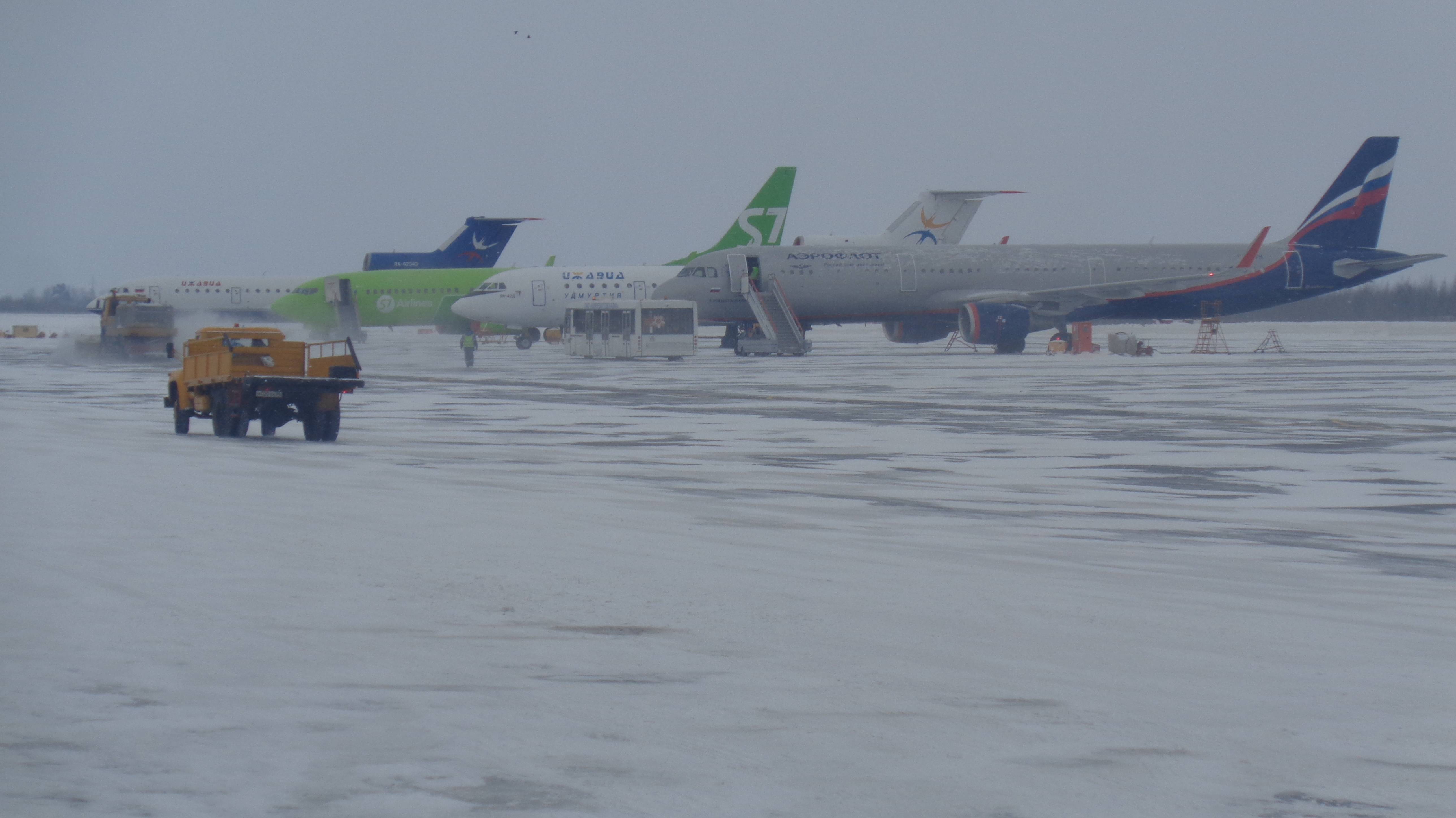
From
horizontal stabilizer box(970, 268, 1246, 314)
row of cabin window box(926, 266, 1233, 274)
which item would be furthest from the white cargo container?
row of cabin window box(926, 266, 1233, 274)

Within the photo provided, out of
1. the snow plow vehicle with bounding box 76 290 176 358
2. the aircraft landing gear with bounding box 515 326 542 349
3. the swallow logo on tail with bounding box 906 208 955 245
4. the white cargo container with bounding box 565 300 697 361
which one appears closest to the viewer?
the white cargo container with bounding box 565 300 697 361

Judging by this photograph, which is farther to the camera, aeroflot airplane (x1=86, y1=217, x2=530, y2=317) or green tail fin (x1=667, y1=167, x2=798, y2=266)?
aeroflot airplane (x1=86, y1=217, x2=530, y2=317)

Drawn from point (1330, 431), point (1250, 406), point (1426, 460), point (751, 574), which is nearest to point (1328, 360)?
point (1250, 406)

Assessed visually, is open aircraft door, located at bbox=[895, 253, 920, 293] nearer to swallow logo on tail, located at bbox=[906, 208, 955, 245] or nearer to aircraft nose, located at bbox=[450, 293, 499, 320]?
swallow logo on tail, located at bbox=[906, 208, 955, 245]

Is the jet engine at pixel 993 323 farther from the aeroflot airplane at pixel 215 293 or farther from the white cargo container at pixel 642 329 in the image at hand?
the aeroflot airplane at pixel 215 293

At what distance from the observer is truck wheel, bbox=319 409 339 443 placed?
23156mm

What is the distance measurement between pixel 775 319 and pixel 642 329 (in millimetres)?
5275

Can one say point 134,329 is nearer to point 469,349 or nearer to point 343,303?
point 343,303

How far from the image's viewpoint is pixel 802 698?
741cm

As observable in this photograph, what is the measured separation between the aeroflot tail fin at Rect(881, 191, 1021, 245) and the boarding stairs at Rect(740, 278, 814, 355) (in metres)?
14.0

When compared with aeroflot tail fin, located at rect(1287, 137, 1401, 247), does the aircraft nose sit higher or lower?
lower

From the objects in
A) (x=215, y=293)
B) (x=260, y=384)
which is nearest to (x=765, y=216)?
(x=215, y=293)

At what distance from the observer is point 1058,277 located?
195ft

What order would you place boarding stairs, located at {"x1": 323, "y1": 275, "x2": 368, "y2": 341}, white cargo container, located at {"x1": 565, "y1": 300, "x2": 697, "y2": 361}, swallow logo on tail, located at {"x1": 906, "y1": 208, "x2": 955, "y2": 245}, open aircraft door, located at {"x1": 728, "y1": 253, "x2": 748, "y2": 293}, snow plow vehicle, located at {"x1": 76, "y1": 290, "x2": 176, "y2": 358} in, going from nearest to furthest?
white cargo container, located at {"x1": 565, "y1": 300, "x2": 697, "y2": 361} < open aircraft door, located at {"x1": 728, "y1": 253, "x2": 748, "y2": 293} < snow plow vehicle, located at {"x1": 76, "y1": 290, "x2": 176, "y2": 358} < swallow logo on tail, located at {"x1": 906, "y1": 208, "x2": 955, "y2": 245} < boarding stairs, located at {"x1": 323, "y1": 275, "x2": 368, "y2": 341}
